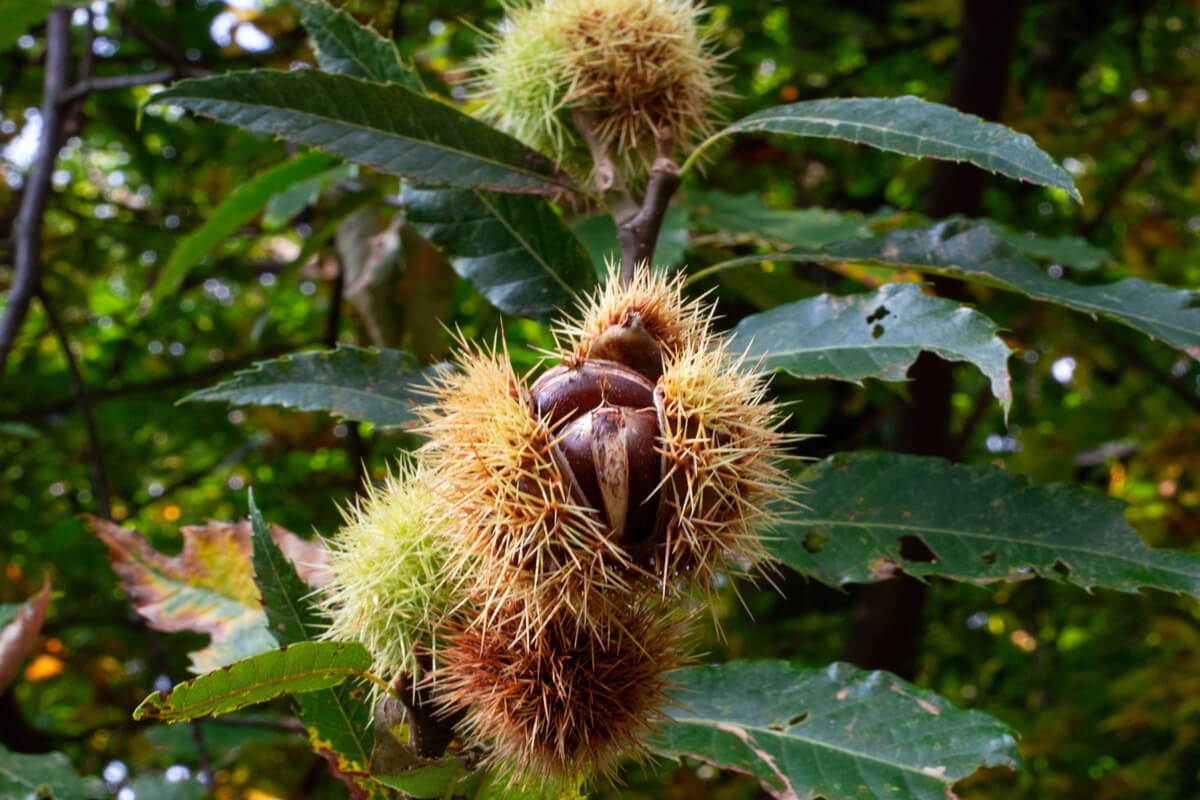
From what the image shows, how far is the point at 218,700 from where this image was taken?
0.74 metres

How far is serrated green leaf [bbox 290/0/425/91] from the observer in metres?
1.25

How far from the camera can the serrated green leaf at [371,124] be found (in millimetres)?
1047

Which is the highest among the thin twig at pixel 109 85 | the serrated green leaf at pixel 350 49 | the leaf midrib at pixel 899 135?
the serrated green leaf at pixel 350 49

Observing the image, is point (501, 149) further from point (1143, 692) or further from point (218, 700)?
point (1143, 692)

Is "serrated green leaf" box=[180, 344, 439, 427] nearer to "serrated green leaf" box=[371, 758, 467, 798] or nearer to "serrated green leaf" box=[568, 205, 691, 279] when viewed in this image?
"serrated green leaf" box=[568, 205, 691, 279]

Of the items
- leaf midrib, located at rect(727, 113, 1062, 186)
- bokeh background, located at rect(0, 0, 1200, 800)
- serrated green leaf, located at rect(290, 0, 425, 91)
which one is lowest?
bokeh background, located at rect(0, 0, 1200, 800)

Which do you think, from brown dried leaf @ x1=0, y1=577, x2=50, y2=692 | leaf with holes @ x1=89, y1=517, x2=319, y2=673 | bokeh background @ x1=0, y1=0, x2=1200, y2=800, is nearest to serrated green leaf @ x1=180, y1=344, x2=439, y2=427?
leaf with holes @ x1=89, y1=517, x2=319, y2=673

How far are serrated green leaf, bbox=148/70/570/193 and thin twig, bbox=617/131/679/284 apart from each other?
6.1 inches

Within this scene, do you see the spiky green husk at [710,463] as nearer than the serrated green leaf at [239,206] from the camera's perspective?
Yes

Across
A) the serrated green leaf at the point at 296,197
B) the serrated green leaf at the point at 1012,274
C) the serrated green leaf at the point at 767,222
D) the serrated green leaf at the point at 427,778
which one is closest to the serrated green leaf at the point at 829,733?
the serrated green leaf at the point at 427,778

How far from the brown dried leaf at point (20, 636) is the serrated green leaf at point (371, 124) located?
884mm

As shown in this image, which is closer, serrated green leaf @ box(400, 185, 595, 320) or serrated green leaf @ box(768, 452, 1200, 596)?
serrated green leaf @ box(768, 452, 1200, 596)

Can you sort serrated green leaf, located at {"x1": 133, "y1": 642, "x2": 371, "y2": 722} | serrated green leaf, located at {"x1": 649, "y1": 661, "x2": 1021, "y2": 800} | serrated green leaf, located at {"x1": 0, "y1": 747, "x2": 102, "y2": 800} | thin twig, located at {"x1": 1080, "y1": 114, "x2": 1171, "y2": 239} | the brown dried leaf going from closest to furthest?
serrated green leaf, located at {"x1": 133, "y1": 642, "x2": 371, "y2": 722} < serrated green leaf, located at {"x1": 649, "y1": 661, "x2": 1021, "y2": 800} < serrated green leaf, located at {"x1": 0, "y1": 747, "x2": 102, "y2": 800} < the brown dried leaf < thin twig, located at {"x1": 1080, "y1": 114, "x2": 1171, "y2": 239}

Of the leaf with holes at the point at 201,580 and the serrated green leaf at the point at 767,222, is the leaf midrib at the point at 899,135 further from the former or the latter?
the leaf with holes at the point at 201,580
